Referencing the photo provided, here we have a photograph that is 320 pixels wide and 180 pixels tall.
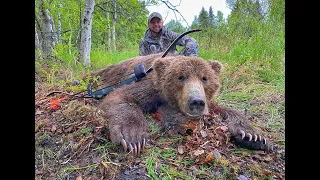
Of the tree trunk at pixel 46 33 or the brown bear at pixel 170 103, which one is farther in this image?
the tree trunk at pixel 46 33

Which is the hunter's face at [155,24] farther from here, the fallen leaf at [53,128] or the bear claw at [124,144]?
the bear claw at [124,144]

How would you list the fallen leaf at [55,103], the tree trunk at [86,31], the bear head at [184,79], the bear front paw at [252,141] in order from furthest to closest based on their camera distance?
the tree trunk at [86,31] < the fallen leaf at [55,103] < the bear head at [184,79] < the bear front paw at [252,141]

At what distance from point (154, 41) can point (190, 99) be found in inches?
138

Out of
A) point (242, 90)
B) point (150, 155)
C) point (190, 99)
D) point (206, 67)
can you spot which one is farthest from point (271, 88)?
point (150, 155)

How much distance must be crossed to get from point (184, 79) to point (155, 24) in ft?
9.77

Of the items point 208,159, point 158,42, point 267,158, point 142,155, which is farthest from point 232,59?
point 142,155

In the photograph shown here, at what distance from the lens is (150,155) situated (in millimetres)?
2230

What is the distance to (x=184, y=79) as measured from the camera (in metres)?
3.00

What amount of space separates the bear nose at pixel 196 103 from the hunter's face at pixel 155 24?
3431 mm

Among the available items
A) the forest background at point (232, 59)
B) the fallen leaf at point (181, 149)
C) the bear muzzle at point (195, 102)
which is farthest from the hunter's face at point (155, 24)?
the fallen leaf at point (181, 149)

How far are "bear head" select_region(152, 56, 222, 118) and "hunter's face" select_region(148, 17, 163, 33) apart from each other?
2493 millimetres

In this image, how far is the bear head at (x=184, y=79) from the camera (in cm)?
279

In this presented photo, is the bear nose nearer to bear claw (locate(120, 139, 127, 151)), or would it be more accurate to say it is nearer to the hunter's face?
bear claw (locate(120, 139, 127, 151))
